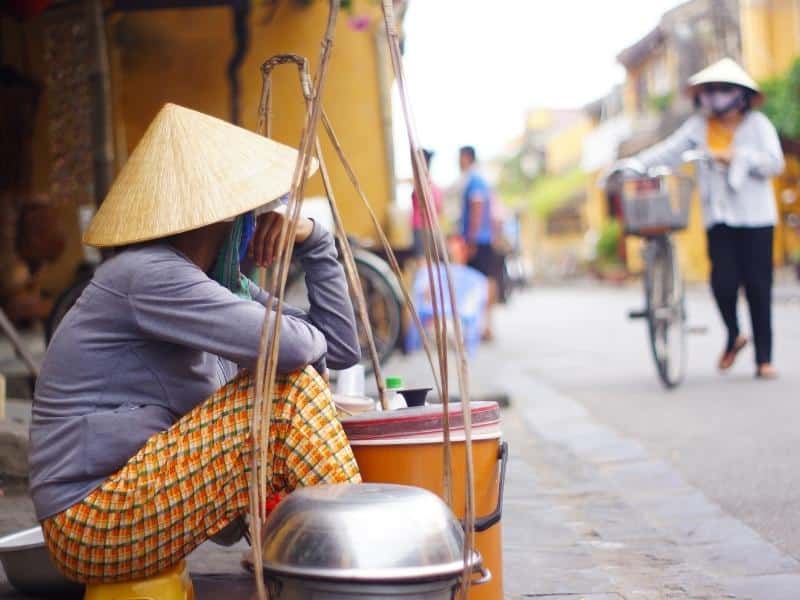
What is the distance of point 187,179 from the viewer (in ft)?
9.12

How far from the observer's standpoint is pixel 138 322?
8.87 feet

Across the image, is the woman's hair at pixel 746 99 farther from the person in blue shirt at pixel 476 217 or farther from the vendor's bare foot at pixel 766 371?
the person in blue shirt at pixel 476 217

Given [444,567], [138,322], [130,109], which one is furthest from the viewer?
[130,109]

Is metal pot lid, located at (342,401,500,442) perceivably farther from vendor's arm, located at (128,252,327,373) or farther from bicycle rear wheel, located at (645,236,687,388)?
bicycle rear wheel, located at (645,236,687,388)

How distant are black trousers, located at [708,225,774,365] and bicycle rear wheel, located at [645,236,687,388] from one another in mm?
244

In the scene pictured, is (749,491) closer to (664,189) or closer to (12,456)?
(12,456)

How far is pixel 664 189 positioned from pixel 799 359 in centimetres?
229

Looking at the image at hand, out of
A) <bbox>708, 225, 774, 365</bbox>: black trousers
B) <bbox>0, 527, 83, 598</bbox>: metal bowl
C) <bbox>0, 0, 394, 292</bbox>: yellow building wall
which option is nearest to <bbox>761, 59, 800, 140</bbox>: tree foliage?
<bbox>0, 0, 394, 292</bbox>: yellow building wall

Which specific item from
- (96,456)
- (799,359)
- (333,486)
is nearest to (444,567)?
(333,486)

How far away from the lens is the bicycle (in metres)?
7.50

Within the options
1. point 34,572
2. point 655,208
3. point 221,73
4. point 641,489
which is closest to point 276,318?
point 34,572

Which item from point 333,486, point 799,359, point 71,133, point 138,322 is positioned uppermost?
point 71,133

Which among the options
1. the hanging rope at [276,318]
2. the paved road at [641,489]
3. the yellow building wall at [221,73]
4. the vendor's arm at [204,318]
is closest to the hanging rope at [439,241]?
the hanging rope at [276,318]

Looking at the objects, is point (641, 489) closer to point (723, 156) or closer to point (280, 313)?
point (280, 313)
